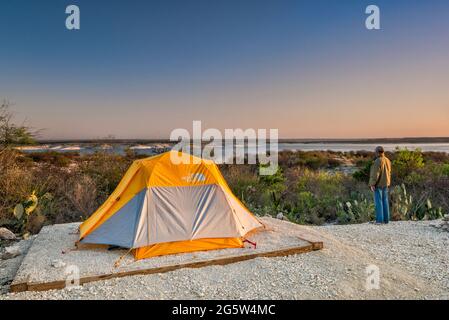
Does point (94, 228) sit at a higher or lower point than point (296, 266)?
higher

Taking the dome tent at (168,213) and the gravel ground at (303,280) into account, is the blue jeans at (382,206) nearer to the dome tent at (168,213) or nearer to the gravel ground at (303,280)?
the gravel ground at (303,280)

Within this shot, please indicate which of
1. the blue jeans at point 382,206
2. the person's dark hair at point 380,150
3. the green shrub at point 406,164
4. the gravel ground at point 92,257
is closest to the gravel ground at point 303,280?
the gravel ground at point 92,257

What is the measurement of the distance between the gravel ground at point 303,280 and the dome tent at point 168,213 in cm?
84

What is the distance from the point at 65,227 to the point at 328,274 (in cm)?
582

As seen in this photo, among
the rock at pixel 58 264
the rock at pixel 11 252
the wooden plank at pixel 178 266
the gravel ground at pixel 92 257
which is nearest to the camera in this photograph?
the wooden plank at pixel 178 266

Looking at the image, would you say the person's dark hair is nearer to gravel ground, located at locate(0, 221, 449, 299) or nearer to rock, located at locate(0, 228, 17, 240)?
gravel ground, located at locate(0, 221, 449, 299)

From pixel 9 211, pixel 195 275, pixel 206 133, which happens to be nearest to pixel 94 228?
pixel 195 275

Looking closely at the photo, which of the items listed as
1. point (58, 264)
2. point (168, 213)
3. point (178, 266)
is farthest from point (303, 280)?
point (58, 264)

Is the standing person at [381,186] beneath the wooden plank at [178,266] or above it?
above

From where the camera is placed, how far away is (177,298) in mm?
4738

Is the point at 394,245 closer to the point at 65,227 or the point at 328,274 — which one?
the point at 328,274

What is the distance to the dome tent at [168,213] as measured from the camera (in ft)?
20.7

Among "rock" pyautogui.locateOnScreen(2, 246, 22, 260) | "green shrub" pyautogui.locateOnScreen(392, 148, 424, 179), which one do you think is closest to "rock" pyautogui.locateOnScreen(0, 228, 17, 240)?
"rock" pyautogui.locateOnScreen(2, 246, 22, 260)
